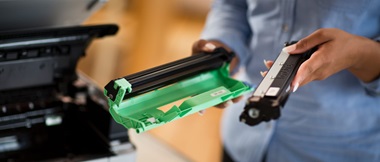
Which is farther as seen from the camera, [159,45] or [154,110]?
[159,45]

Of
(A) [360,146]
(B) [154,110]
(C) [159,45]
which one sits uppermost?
(B) [154,110]

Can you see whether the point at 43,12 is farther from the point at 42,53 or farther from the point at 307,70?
the point at 307,70

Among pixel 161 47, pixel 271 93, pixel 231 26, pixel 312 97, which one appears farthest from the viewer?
pixel 161 47

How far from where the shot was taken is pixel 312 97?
2.87ft

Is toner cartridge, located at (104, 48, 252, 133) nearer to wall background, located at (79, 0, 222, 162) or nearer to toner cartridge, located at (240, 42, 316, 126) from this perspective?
toner cartridge, located at (240, 42, 316, 126)

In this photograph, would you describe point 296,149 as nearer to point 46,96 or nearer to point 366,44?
point 366,44

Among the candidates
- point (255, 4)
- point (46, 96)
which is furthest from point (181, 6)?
point (46, 96)

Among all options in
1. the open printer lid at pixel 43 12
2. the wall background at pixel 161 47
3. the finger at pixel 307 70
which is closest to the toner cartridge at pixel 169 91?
the finger at pixel 307 70

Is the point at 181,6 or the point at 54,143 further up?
the point at 54,143

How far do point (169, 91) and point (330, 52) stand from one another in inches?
9.8

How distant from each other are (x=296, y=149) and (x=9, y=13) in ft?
2.00

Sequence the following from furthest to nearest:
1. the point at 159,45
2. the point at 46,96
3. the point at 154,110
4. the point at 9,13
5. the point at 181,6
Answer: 1. the point at 159,45
2. the point at 181,6
3. the point at 46,96
4. the point at 9,13
5. the point at 154,110

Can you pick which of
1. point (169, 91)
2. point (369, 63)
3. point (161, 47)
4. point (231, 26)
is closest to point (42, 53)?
point (169, 91)

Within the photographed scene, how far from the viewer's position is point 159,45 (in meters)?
2.27
